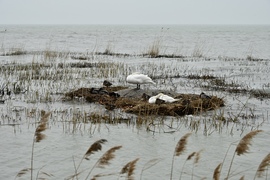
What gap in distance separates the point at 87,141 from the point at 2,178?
202 centimetres

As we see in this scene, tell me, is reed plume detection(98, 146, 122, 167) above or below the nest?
above

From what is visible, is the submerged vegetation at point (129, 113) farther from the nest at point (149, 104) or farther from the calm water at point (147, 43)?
the calm water at point (147, 43)

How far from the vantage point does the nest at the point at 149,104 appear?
344 inches

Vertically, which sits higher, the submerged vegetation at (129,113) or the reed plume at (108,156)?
Result: the reed plume at (108,156)

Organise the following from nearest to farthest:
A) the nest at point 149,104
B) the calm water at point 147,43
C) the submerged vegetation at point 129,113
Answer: the submerged vegetation at point 129,113 → the nest at point 149,104 → the calm water at point 147,43

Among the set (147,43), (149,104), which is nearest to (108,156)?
(149,104)

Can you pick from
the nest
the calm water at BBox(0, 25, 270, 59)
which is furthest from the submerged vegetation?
the calm water at BBox(0, 25, 270, 59)

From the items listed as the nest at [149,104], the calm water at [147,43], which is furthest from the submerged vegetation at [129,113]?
the calm water at [147,43]

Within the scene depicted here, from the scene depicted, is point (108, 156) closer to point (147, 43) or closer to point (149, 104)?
point (149, 104)

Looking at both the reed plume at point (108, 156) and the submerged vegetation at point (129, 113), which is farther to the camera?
the submerged vegetation at point (129, 113)

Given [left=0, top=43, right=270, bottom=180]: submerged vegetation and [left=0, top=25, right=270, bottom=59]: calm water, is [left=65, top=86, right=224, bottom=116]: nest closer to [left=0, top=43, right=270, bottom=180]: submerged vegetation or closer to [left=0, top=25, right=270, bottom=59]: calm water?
[left=0, top=43, right=270, bottom=180]: submerged vegetation

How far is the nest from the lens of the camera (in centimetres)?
875

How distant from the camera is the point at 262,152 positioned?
21.1 feet

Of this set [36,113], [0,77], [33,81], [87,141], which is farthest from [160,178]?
[0,77]
